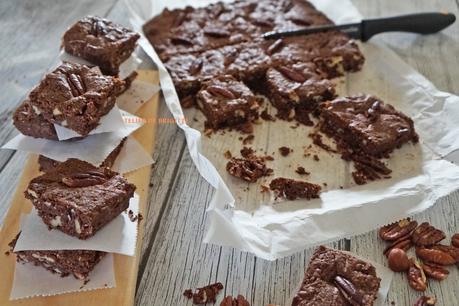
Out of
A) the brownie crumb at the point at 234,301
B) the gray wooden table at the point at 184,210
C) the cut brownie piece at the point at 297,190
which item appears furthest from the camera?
the cut brownie piece at the point at 297,190

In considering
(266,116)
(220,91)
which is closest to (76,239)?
(220,91)

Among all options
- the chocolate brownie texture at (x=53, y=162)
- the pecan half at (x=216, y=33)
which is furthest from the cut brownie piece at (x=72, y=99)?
the pecan half at (x=216, y=33)

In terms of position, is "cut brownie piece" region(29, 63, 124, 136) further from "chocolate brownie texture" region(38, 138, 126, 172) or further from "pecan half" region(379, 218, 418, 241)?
"pecan half" region(379, 218, 418, 241)

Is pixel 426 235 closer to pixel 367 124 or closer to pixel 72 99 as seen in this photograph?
pixel 367 124

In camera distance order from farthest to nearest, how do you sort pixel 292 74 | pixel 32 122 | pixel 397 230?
pixel 292 74 < pixel 32 122 < pixel 397 230

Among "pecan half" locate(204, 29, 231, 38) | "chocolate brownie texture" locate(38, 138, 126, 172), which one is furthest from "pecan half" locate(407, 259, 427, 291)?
"pecan half" locate(204, 29, 231, 38)

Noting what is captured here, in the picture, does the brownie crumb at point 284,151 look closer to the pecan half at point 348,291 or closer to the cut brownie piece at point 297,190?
the cut brownie piece at point 297,190

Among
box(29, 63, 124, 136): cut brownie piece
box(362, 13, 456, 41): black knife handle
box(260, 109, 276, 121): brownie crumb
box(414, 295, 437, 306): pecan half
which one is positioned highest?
box(29, 63, 124, 136): cut brownie piece
